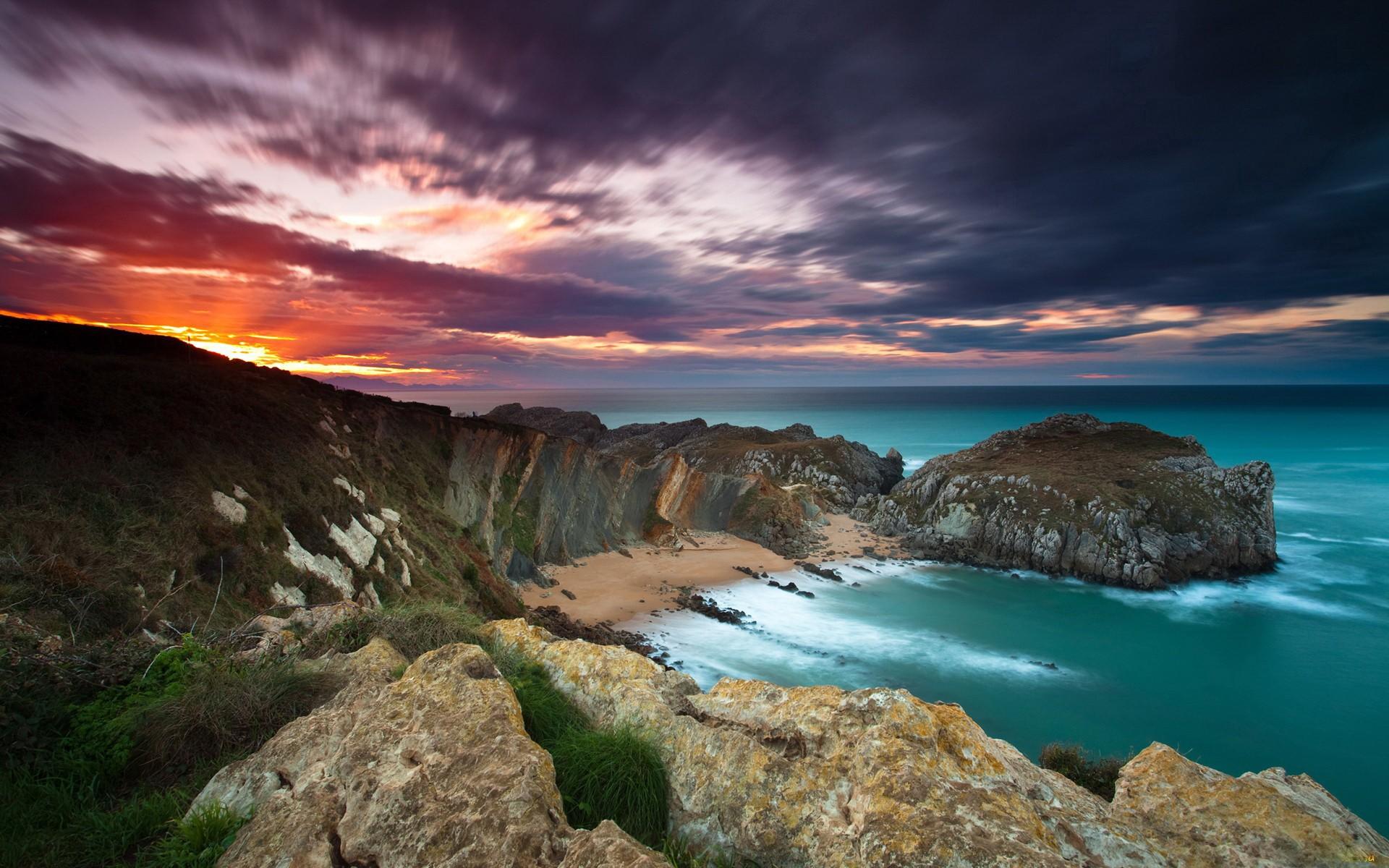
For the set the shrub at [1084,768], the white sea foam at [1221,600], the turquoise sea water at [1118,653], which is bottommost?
the turquoise sea water at [1118,653]

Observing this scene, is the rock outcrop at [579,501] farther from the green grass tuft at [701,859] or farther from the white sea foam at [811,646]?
the green grass tuft at [701,859]

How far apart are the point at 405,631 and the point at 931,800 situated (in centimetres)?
723

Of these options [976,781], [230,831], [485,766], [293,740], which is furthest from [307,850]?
[976,781]

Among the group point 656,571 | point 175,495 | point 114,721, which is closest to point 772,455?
point 656,571

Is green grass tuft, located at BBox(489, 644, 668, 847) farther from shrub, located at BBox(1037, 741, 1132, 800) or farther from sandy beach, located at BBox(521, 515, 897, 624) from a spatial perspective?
sandy beach, located at BBox(521, 515, 897, 624)

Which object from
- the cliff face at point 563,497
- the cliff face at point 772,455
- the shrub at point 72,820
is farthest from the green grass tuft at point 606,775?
the cliff face at point 772,455

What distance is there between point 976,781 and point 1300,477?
4980 inches

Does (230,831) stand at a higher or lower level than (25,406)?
lower

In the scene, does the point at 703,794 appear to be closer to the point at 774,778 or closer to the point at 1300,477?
the point at 774,778

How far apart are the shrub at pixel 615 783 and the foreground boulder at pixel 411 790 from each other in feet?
2.21

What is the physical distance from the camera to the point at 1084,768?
15.7 meters

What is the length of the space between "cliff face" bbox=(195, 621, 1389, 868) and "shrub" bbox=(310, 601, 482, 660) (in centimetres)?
151

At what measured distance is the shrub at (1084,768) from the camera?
13930 mm

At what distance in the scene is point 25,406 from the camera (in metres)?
15.1
